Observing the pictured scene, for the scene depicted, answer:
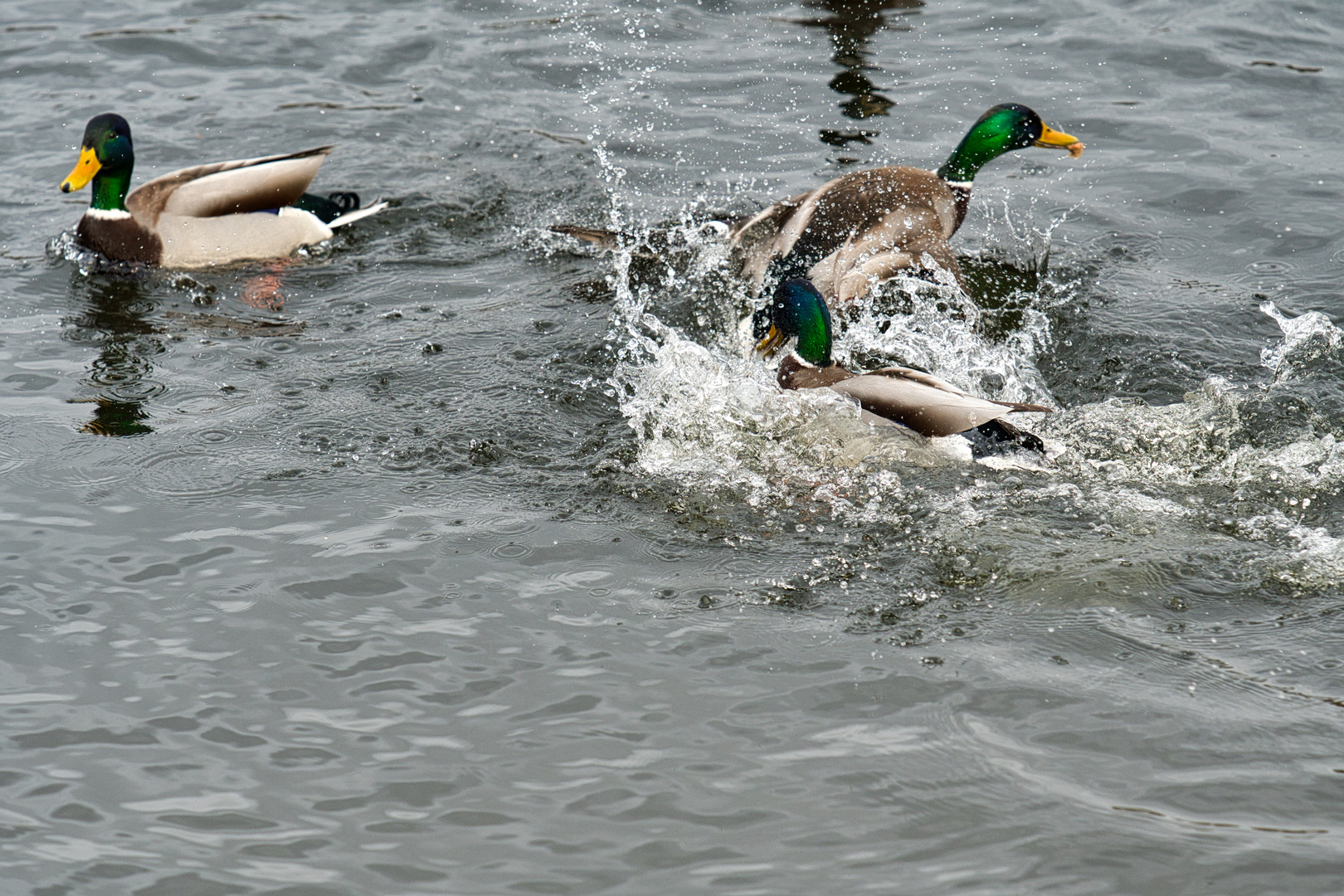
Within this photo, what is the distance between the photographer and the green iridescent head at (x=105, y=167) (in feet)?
21.1

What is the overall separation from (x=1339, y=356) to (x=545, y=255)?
11.6 feet

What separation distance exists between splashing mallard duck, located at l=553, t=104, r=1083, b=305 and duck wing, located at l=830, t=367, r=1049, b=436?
118 cm

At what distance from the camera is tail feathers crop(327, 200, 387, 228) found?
22.1 feet

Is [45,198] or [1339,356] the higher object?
[45,198]

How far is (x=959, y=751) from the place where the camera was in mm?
2992

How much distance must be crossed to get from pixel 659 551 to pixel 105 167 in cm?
418

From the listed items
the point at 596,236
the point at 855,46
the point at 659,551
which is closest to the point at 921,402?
the point at 659,551

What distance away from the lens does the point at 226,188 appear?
21.3 ft

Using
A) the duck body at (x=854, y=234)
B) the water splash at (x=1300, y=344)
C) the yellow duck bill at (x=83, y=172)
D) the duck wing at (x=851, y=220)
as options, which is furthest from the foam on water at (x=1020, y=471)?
the yellow duck bill at (x=83, y=172)

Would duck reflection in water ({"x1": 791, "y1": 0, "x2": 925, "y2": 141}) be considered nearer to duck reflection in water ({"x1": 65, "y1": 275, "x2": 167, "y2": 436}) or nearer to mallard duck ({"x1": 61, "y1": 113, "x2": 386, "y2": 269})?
mallard duck ({"x1": 61, "y1": 113, "x2": 386, "y2": 269})

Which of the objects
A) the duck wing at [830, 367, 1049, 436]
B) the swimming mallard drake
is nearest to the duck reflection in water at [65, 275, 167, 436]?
the duck wing at [830, 367, 1049, 436]

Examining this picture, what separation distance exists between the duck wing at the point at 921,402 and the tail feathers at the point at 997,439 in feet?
0.31

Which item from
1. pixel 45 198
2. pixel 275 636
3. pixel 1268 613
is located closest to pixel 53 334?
pixel 45 198

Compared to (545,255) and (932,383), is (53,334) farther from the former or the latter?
(932,383)
